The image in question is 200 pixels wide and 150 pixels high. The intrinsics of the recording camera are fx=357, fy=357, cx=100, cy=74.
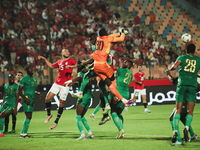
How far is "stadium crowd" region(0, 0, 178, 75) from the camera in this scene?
22.8 metres

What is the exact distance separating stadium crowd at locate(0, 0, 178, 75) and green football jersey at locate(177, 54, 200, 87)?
43.7ft

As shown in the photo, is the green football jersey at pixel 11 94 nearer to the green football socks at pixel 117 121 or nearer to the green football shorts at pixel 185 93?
the green football socks at pixel 117 121

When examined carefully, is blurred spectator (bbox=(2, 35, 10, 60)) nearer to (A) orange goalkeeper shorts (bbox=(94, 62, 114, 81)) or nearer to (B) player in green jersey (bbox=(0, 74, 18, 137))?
(B) player in green jersey (bbox=(0, 74, 18, 137))

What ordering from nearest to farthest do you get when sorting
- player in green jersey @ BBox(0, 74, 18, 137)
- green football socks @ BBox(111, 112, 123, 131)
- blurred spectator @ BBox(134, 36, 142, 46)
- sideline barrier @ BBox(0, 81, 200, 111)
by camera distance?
green football socks @ BBox(111, 112, 123, 131), player in green jersey @ BBox(0, 74, 18, 137), sideline barrier @ BBox(0, 81, 200, 111), blurred spectator @ BBox(134, 36, 142, 46)

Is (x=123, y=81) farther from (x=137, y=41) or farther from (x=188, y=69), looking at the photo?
(x=137, y=41)

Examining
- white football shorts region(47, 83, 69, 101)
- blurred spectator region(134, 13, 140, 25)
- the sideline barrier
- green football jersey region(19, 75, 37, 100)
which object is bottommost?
the sideline barrier

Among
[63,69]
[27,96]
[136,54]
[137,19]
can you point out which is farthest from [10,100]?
[137,19]

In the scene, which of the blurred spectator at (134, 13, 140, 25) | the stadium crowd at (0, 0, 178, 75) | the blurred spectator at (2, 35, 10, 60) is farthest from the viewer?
the blurred spectator at (134, 13, 140, 25)

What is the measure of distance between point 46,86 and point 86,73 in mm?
10722

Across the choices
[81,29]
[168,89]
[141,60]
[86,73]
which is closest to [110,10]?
[81,29]

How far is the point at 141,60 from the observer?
21.8 metres

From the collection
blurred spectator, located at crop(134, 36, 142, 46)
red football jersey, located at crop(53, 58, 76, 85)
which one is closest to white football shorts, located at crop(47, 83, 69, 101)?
red football jersey, located at crop(53, 58, 76, 85)

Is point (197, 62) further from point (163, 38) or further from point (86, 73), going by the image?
point (163, 38)

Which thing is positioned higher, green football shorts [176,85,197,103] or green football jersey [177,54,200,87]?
green football jersey [177,54,200,87]
